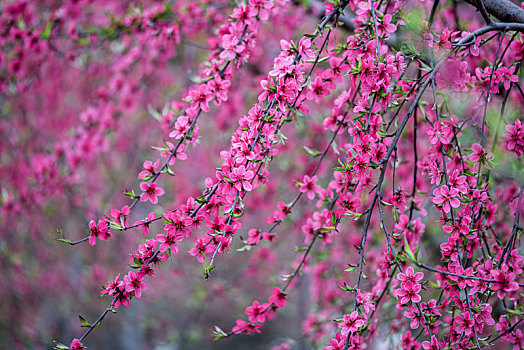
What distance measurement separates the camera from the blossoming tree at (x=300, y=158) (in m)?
1.37

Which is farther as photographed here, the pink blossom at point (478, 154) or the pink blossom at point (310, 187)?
the pink blossom at point (310, 187)

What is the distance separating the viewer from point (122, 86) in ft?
10.9

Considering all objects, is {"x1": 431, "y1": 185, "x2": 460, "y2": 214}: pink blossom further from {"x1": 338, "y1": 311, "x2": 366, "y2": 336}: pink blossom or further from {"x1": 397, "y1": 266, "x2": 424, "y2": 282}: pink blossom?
{"x1": 338, "y1": 311, "x2": 366, "y2": 336}: pink blossom

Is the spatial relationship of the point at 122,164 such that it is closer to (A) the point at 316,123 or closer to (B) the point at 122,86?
(B) the point at 122,86

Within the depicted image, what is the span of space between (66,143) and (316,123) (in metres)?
2.14

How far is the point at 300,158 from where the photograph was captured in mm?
4164

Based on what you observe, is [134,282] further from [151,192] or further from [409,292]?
[409,292]

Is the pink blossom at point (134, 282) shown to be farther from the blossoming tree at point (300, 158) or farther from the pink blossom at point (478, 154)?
the pink blossom at point (478, 154)

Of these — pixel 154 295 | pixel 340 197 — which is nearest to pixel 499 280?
pixel 340 197

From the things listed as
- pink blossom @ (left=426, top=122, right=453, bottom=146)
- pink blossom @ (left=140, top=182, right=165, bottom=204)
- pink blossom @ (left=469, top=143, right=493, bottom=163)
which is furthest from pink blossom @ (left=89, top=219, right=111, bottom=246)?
pink blossom @ (left=469, top=143, right=493, bottom=163)

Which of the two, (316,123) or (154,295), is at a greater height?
(154,295)

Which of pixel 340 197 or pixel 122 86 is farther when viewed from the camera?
pixel 122 86

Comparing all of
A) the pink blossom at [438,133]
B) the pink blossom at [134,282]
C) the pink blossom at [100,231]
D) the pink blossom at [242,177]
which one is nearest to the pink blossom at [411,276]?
the pink blossom at [438,133]

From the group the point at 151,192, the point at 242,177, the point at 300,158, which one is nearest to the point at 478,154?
the point at 242,177
